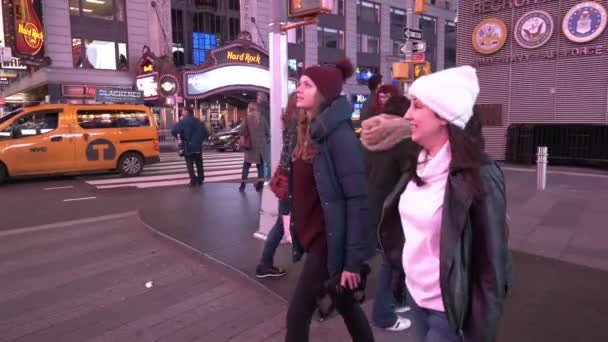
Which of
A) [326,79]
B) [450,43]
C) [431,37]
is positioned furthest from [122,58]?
[450,43]

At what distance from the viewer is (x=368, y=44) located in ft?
133

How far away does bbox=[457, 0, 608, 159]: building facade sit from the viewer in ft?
42.2

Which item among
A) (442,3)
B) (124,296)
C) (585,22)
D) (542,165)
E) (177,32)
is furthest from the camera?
(442,3)

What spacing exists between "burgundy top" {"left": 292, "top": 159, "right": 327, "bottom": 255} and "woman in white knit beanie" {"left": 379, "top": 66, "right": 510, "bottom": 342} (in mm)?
717

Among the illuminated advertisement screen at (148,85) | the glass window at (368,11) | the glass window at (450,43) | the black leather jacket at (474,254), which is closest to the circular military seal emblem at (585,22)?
the black leather jacket at (474,254)

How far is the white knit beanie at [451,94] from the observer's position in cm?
182

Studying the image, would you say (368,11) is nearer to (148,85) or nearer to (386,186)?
(148,85)

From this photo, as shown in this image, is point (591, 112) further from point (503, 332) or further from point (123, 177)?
point (123, 177)

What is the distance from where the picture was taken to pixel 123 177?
12.9m

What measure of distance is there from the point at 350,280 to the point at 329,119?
2.83 ft

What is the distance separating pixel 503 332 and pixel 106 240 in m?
5.13

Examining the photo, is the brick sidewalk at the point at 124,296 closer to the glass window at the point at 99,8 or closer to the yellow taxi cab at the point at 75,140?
the yellow taxi cab at the point at 75,140

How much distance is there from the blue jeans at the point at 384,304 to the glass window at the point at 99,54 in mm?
26296

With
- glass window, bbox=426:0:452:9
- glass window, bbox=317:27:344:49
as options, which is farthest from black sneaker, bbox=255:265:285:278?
glass window, bbox=426:0:452:9
